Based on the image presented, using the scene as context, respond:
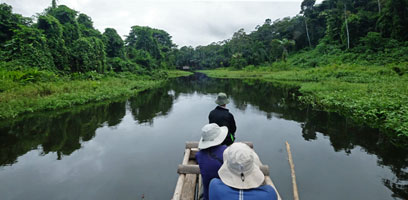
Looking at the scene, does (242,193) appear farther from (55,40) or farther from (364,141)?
(55,40)

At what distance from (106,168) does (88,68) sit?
19.4 meters

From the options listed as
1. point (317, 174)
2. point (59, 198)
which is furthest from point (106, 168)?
point (317, 174)

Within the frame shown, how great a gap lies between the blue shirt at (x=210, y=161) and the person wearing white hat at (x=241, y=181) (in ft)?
1.85

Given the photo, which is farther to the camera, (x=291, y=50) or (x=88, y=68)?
(x=291, y=50)

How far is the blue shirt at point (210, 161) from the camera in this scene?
2.56 m

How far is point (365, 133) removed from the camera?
6.61 meters

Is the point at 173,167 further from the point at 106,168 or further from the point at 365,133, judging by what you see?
the point at 365,133

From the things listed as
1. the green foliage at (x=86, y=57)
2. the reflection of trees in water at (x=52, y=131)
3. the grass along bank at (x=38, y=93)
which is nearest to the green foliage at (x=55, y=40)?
the green foliage at (x=86, y=57)

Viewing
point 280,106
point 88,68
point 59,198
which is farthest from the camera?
point 88,68

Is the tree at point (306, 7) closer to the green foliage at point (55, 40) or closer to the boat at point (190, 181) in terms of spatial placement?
the green foliage at point (55, 40)

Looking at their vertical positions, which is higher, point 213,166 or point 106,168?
point 213,166

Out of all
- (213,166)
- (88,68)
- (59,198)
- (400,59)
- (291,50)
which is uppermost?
(291,50)

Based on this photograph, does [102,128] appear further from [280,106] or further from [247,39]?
[247,39]

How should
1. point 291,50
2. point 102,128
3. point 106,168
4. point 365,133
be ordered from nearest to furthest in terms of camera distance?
point 106,168
point 365,133
point 102,128
point 291,50
